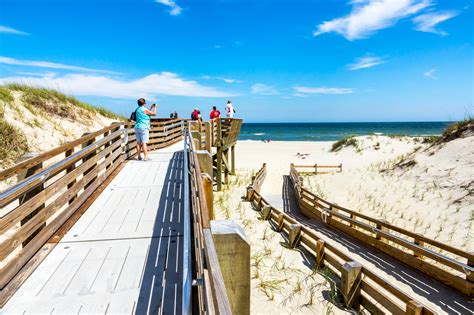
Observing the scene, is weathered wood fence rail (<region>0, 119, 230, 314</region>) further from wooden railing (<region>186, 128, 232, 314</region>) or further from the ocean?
the ocean

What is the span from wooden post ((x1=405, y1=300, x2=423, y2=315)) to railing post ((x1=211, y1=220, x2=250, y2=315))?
129 inches

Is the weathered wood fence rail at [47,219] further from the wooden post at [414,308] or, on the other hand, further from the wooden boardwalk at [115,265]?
the wooden post at [414,308]

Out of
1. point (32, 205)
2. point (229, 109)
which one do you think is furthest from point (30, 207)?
point (229, 109)

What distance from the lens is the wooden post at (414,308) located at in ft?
15.6

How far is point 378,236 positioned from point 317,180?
11735mm

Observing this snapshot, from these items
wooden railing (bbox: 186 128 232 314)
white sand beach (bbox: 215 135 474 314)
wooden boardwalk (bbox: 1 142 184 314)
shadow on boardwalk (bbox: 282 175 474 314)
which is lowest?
shadow on boardwalk (bbox: 282 175 474 314)

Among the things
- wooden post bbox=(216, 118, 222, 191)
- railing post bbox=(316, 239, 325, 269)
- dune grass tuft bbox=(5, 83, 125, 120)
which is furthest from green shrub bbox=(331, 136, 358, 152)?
railing post bbox=(316, 239, 325, 269)

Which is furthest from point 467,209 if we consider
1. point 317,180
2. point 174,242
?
point 174,242

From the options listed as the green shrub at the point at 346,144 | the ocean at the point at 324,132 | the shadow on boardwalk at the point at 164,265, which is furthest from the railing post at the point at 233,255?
the ocean at the point at 324,132

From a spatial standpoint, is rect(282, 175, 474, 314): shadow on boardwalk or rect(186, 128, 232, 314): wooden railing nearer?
rect(186, 128, 232, 314): wooden railing

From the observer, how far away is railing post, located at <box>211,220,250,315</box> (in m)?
2.90

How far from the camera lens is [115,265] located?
385 centimetres

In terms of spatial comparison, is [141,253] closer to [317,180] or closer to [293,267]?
[293,267]

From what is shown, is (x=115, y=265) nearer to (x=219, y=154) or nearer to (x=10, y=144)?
(x=10, y=144)
